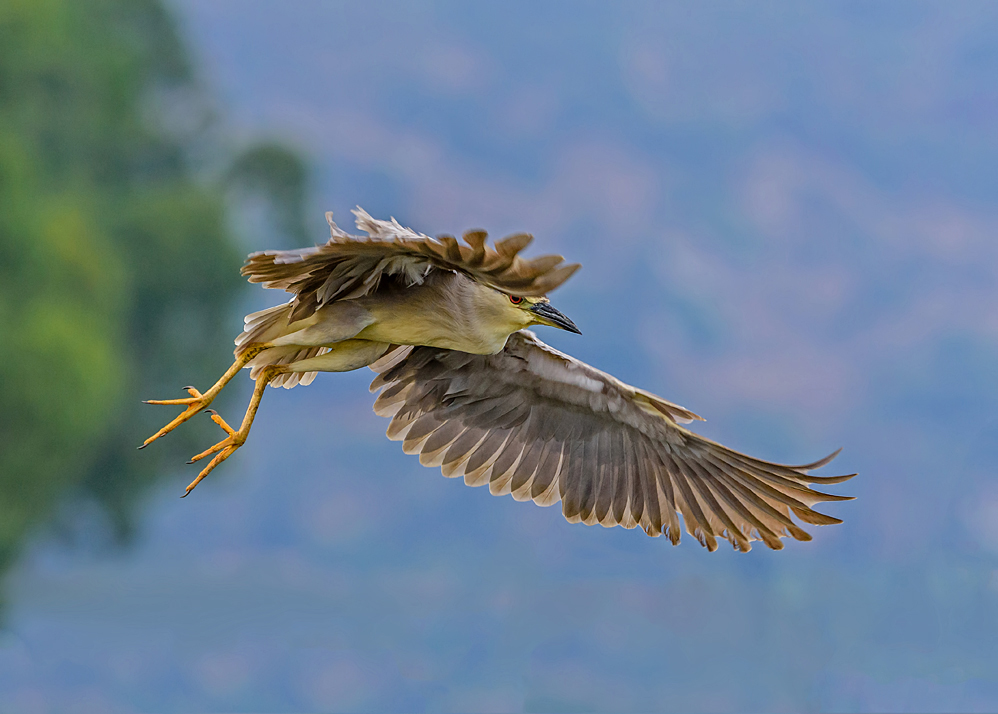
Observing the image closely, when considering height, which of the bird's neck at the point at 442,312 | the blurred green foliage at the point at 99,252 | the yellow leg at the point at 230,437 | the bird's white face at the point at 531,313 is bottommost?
the yellow leg at the point at 230,437

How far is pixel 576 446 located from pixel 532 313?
1.02 meters

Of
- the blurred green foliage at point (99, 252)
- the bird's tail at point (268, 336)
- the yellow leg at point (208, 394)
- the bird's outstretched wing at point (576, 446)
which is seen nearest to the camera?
the yellow leg at point (208, 394)

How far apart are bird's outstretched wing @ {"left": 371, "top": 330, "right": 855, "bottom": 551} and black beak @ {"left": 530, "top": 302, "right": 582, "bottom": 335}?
1.73ft

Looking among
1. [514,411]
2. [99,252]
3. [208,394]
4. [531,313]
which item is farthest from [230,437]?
[99,252]

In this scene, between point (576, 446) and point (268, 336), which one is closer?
point (268, 336)

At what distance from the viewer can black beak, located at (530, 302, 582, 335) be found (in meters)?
3.30

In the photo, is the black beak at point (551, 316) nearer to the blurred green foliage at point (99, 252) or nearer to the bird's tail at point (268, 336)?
the bird's tail at point (268, 336)

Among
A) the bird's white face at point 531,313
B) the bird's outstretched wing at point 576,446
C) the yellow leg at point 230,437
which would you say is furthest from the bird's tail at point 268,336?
the bird's white face at point 531,313

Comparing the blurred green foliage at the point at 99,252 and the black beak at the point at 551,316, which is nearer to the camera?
the black beak at the point at 551,316

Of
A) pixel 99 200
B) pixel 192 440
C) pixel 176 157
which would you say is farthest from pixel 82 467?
pixel 176 157

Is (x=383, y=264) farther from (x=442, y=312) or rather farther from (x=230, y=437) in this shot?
(x=230, y=437)

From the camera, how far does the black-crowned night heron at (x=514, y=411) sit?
3250 millimetres

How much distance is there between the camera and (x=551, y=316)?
130 inches

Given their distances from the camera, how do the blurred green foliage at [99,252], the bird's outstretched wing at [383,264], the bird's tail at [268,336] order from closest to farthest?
the bird's outstretched wing at [383,264], the bird's tail at [268,336], the blurred green foliage at [99,252]
